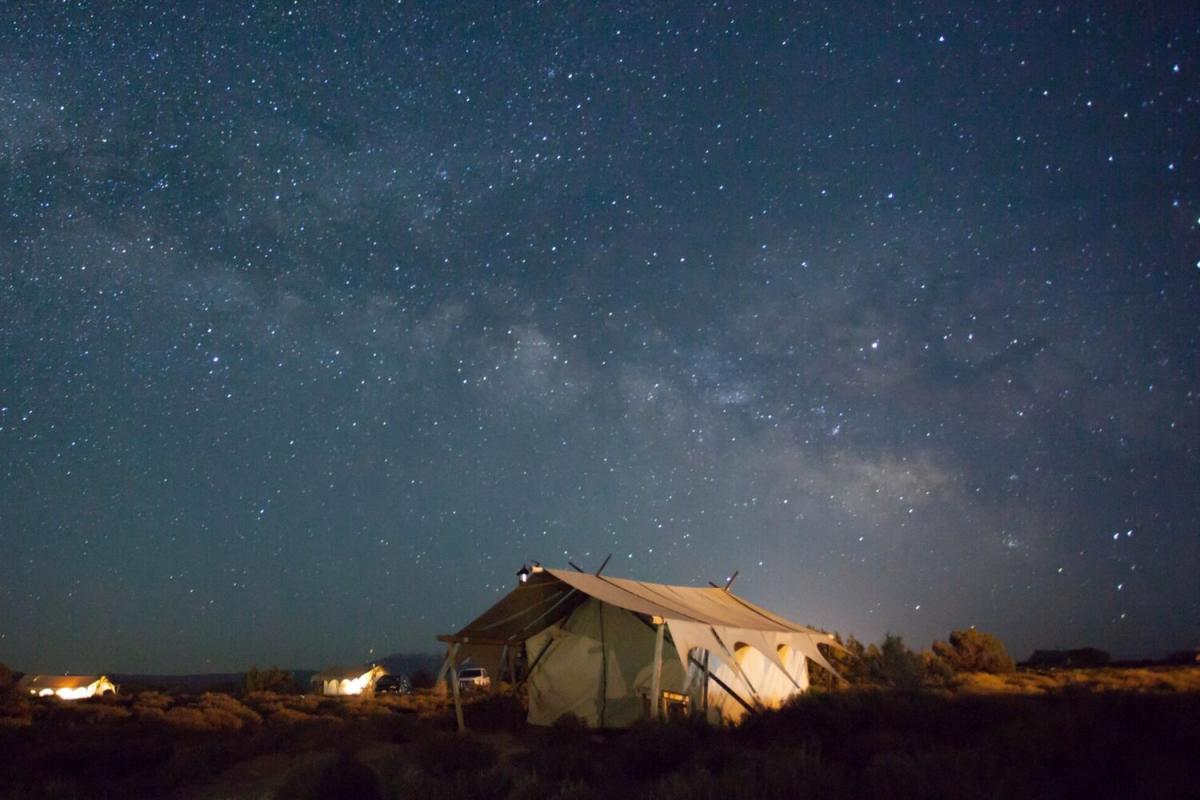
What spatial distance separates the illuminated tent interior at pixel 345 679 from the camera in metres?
58.4

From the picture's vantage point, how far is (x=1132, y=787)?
19.8ft

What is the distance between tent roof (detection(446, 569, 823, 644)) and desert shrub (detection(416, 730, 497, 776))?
375cm

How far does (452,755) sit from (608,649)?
6533mm

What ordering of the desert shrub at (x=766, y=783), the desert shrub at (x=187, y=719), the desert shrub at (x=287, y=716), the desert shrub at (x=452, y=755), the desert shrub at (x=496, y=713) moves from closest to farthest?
the desert shrub at (x=766, y=783) < the desert shrub at (x=452, y=755) < the desert shrub at (x=496, y=713) < the desert shrub at (x=187, y=719) < the desert shrub at (x=287, y=716)

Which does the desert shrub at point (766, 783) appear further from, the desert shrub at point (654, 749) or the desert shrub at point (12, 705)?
the desert shrub at point (12, 705)

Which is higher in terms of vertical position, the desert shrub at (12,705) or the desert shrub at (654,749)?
the desert shrub at (12,705)

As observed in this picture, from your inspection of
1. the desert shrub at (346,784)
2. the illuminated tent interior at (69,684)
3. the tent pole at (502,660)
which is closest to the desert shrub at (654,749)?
the desert shrub at (346,784)

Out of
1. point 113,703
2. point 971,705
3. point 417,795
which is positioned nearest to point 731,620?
point 971,705

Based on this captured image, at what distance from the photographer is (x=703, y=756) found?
8453mm

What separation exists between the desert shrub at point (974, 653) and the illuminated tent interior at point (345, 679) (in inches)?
1535

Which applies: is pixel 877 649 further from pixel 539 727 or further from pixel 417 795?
pixel 417 795

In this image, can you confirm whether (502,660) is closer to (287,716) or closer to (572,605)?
(572,605)

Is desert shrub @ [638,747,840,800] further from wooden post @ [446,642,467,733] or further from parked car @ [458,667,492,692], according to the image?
parked car @ [458,667,492,692]

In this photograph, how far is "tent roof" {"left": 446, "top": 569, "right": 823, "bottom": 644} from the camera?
48.4 ft
